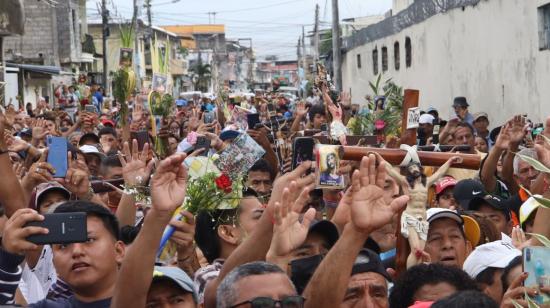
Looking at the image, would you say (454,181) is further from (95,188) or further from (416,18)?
(416,18)

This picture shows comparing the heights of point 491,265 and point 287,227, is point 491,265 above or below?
below

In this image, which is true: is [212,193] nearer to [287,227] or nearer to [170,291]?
[287,227]

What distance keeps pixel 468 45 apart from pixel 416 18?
553 centimetres

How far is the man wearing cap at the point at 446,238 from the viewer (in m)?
6.71

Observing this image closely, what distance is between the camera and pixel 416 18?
29000mm

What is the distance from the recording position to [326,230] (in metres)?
6.09

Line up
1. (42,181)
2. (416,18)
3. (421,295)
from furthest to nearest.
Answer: (416,18)
(42,181)
(421,295)

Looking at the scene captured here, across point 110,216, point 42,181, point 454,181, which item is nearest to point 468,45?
point 454,181

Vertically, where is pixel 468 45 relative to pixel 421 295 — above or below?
above

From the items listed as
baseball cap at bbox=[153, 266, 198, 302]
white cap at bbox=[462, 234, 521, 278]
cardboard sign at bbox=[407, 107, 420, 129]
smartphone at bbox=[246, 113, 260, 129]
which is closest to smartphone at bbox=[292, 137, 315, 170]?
cardboard sign at bbox=[407, 107, 420, 129]

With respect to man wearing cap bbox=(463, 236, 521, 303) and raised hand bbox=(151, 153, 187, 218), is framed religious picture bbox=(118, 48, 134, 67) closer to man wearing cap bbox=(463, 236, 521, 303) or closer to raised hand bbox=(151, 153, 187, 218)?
man wearing cap bbox=(463, 236, 521, 303)

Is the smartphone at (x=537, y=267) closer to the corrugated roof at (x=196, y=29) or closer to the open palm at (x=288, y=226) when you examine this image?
the open palm at (x=288, y=226)

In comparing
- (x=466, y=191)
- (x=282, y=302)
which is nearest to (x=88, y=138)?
A: (x=466, y=191)

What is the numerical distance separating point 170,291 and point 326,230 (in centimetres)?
113
